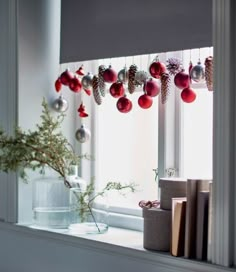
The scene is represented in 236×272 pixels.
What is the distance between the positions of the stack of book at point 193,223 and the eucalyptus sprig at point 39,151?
2.17 ft

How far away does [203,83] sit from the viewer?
208cm

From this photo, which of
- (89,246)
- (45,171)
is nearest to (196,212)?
(89,246)

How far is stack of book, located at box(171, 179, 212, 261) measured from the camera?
171cm

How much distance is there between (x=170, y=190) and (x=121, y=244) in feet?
0.89

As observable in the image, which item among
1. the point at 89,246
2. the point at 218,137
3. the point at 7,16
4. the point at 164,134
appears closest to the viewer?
A: the point at 218,137

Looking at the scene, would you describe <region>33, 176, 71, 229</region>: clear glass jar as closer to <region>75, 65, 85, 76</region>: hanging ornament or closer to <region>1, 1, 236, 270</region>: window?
<region>75, 65, 85, 76</region>: hanging ornament

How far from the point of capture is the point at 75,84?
7.72ft

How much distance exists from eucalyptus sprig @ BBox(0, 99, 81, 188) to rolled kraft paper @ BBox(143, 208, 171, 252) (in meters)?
0.52

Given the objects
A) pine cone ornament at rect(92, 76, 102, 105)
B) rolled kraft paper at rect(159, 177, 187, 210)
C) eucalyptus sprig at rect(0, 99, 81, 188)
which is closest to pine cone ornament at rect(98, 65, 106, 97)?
pine cone ornament at rect(92, 76, 102, 105)

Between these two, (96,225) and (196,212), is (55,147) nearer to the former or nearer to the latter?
(96,225)

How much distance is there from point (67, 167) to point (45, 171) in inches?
6.7

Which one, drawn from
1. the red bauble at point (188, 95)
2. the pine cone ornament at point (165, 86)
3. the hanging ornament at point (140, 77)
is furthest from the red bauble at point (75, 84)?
→ the red bauble at point (188, 95)

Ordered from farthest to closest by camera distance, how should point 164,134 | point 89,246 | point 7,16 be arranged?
point 7,16
point 164,134
point 89,246

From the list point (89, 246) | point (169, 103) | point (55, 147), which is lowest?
point (89, 246)
